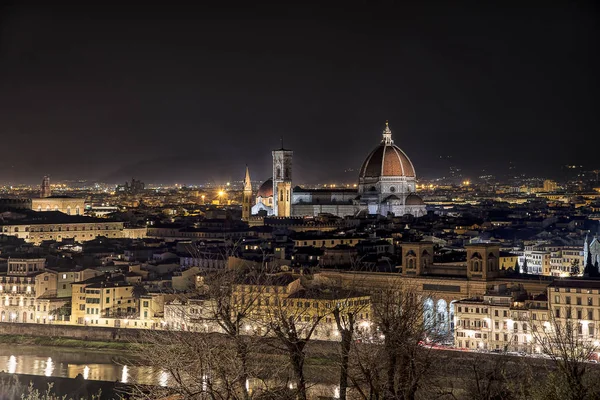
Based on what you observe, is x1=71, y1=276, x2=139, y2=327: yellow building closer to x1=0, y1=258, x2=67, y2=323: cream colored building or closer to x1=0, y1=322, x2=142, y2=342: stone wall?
x1=0, y1=322, x2=142, y2=342: stone wall

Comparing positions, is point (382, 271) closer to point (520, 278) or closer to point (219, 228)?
point (520, 278)

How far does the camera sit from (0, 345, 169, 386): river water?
34062 mm

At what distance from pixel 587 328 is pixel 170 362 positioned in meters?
19.9

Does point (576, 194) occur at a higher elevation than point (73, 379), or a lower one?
higher

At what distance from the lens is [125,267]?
167 ft

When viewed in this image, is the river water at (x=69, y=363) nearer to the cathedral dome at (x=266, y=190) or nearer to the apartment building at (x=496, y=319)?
the apartment building at (x=496, y=319)

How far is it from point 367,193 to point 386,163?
9.24 ft

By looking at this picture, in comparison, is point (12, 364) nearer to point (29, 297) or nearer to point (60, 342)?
point (60, 342)

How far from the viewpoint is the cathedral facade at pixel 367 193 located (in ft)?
285

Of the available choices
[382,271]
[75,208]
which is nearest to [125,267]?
[382,271]

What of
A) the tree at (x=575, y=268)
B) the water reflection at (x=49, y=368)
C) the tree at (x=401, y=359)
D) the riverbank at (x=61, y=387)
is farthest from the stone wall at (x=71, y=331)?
the tree at (x=401, y=359)

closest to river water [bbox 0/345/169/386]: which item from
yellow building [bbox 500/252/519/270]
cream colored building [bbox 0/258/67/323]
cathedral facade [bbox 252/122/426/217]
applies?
cream colored building [bbox 0/258/67/323]

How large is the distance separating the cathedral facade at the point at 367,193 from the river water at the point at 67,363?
47761 millimetres

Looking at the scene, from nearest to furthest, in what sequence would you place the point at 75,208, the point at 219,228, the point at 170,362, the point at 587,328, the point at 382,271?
1. the point at 170,362
2. the point at 587,328
3. the point at 382,271
4. the point at 219,228
5. the point at 75,208
